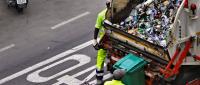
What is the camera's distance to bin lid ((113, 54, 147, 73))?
34.6 ft

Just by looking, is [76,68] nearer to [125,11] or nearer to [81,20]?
[125,11]

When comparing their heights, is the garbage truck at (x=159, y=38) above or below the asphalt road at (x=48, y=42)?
above

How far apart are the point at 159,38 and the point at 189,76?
0.97 meters

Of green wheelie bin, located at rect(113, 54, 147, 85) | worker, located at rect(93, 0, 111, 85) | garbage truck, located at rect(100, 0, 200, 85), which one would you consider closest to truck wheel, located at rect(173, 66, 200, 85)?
garbage truck, located at rect(100, 0, 200, 85)

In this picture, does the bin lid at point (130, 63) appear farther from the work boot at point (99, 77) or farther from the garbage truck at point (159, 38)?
the work boot at point (99, 77)

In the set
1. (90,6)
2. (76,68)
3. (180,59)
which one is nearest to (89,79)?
(76,68)

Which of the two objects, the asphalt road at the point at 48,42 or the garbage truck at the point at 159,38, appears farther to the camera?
the asphalt road at the point at 48,42

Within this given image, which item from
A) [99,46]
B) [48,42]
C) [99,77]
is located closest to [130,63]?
[99,46]

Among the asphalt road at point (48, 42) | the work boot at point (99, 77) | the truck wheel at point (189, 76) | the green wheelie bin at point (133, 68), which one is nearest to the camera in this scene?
the green wheelie bin at point (133, 68)

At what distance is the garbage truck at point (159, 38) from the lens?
33.9 ft

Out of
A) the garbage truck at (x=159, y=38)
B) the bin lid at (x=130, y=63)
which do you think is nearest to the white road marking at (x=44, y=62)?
the garbage truck at (x=159, y=38)

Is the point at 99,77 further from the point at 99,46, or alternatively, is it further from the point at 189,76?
the point at 189,76

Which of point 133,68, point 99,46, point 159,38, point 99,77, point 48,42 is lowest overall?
point 48,42

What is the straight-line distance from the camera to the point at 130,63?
10633 millimetres
